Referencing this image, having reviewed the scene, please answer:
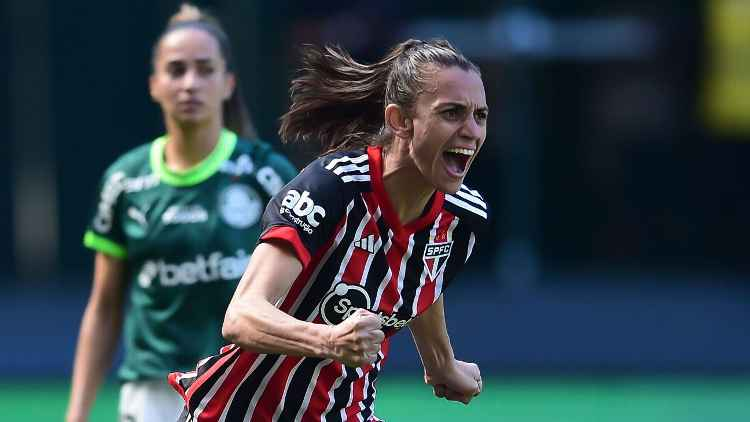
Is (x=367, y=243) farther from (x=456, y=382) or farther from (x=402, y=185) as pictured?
(x=456, y=382)

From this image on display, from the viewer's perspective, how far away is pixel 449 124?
12.2 feet

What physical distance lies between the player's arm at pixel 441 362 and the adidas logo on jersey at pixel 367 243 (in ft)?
1.39

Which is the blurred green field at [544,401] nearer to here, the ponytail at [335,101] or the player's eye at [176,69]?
the player's eye at [176,69]

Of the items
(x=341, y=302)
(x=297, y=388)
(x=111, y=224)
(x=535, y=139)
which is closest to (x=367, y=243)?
(x=341, y=302)

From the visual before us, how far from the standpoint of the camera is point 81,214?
1268 centimetres

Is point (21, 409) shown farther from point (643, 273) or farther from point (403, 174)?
point (643, 273)

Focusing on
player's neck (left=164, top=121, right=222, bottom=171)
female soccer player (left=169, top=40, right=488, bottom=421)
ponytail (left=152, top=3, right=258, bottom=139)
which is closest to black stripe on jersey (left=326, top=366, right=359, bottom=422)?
female soccer player (left=169, top=40, right=488, bottom=421)

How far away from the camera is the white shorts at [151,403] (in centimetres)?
515

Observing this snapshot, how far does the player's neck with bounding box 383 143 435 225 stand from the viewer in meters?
3.84

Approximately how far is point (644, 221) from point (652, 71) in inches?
54.1

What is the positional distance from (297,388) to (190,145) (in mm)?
1681

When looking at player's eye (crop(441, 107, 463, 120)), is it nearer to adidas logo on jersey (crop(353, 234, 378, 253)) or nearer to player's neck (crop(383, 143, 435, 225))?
player's neck (crop(383, 143, 435, 225))

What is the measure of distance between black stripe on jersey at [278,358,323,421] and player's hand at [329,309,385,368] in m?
0.56

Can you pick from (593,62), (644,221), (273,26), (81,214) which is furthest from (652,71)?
(81,214)
